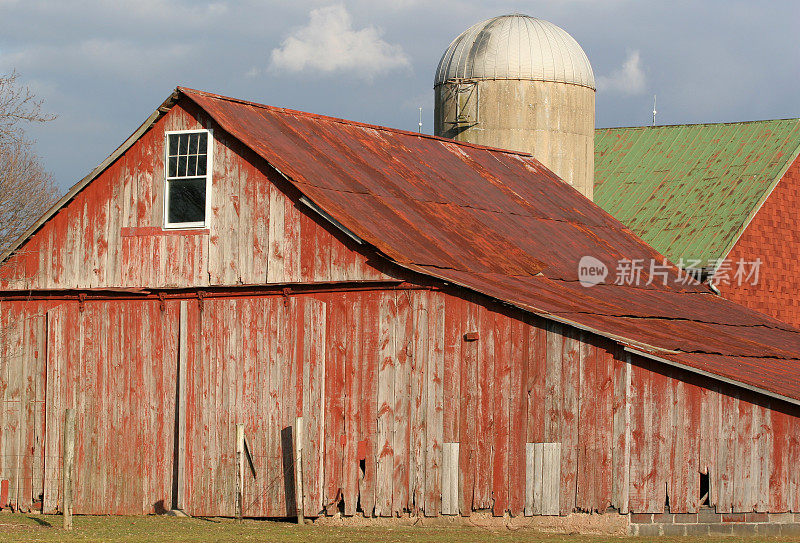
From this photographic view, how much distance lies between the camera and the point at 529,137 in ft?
112

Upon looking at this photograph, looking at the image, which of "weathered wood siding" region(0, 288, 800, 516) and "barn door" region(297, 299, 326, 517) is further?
"barn door" region(297, 299, 326, 517)

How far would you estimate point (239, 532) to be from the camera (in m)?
18.2

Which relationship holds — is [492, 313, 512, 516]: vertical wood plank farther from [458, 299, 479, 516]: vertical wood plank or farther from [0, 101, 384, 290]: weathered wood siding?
[0, 101, 384, 290]: weathered wood siding

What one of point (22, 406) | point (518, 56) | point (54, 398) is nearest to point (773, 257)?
point (518, 56)

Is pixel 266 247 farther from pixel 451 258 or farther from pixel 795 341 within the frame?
pixel 795 341

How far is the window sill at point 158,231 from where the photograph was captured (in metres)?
21.1

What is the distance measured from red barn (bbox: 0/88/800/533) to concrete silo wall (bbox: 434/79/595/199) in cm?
1012

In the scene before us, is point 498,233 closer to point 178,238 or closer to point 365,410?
point 365,410

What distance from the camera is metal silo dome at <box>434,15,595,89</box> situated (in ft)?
113

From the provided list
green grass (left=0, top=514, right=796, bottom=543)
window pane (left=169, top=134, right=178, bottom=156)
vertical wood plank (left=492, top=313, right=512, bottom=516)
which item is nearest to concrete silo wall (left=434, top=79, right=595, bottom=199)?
window pane (left=169, top=134, right=178, bottom=156)

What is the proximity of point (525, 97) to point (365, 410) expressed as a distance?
16733 mm

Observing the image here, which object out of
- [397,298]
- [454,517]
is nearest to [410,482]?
[454,517]

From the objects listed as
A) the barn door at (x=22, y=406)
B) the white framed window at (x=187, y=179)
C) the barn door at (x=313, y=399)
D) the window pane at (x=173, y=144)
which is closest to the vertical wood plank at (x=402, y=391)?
the barn door at (x=313, y=399)

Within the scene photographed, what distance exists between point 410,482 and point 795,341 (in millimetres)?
8851
